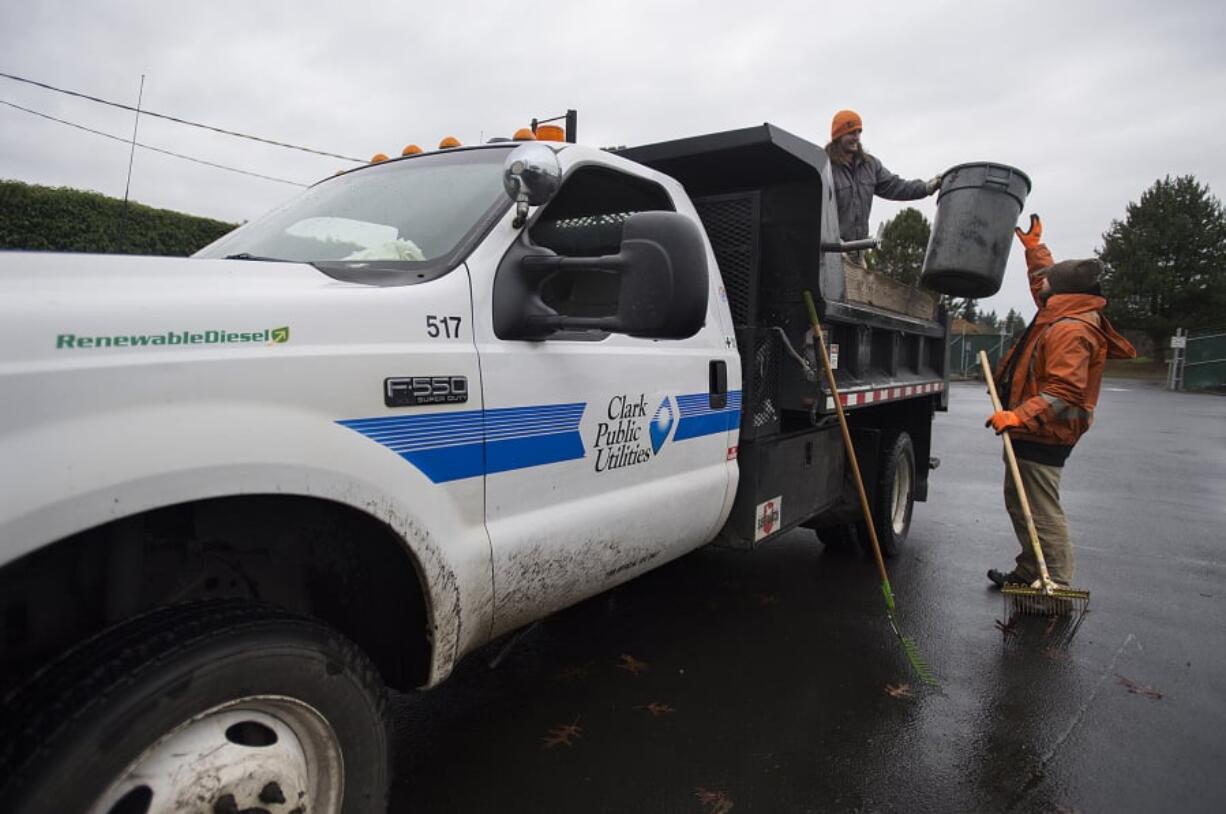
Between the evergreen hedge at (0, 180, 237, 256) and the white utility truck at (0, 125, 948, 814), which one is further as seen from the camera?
the evergreen hedge at (0, 180, 237, 256)

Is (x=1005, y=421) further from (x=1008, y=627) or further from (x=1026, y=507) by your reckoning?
(x=1008, y=627)

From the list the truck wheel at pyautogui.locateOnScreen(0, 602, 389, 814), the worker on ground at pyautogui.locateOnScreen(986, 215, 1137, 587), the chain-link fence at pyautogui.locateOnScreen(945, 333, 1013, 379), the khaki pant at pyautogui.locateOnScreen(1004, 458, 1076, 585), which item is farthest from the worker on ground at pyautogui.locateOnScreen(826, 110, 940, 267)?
the chain-link fence at pyautogui.locateOnScreen(945, 333, 1013, 379)

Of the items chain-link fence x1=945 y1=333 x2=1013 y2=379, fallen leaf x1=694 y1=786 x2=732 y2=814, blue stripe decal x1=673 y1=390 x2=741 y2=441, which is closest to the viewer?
fallen leaf x1=694 y1=786 x2=732 y2=814

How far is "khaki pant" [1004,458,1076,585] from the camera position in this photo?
4680 millimetres

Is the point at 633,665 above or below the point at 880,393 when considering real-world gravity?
below

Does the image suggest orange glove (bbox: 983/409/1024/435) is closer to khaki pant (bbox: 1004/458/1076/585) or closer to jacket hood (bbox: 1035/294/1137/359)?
khaki pant (bbox: 1004/458/1076/585)

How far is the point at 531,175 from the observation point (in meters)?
2.10

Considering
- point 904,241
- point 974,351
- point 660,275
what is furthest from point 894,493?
point 974,351

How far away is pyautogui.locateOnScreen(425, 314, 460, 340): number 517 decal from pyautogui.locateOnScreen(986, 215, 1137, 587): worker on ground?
3601mm

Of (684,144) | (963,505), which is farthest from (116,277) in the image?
(963,505)

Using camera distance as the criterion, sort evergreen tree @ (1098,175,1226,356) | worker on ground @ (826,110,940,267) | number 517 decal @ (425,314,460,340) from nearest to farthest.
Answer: number 517 decal @ (425,314,460,340) < worker on ground @ (826,110,940,267) < evergreen tree @ (1098,175,1226,356)

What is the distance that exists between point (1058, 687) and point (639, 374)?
8.11 ft

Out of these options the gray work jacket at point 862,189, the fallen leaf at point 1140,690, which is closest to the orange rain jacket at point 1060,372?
the gray work jacket at point 862,189

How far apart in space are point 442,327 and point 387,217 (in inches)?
30.9
